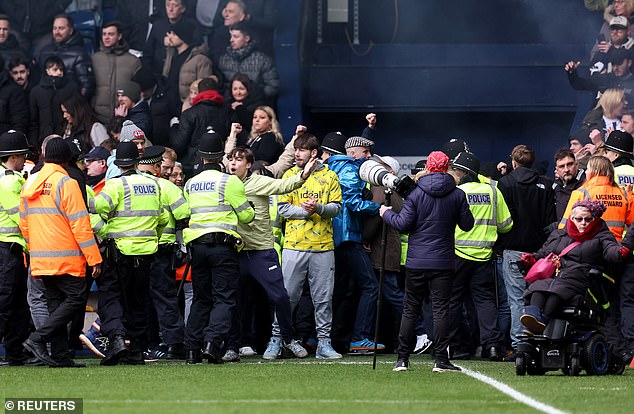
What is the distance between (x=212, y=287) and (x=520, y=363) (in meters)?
2.89

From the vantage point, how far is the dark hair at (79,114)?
1602cm

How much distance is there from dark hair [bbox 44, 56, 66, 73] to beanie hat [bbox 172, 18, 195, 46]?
4.50 ft

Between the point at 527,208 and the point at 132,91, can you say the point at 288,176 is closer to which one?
the point at 527,208

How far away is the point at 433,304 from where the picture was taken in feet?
36.3

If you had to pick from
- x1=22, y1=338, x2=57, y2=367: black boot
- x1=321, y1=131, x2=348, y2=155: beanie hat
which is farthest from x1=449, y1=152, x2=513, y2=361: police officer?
x1=22, y1=338, x2=57, y2=367: black boot

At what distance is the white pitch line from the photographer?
8508mm

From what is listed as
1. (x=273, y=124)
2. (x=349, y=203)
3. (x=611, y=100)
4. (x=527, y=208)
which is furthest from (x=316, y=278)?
(x=611, y=100)

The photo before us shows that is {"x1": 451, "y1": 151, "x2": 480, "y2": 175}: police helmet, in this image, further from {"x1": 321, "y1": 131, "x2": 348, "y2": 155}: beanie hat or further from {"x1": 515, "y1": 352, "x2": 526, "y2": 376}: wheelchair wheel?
{"x1": 515, "y1": 352, "x2": 526, "y2": 376}: wheelchair wheel

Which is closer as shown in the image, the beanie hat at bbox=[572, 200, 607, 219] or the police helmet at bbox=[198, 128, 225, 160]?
the beanie hat at bbox=[572, 200, 607, 219]

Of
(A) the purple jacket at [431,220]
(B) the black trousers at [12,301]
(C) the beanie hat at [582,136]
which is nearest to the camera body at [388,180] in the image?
(A) the purple jacket at [431,220]

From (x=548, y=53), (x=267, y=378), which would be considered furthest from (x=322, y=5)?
(x=267, y=378)

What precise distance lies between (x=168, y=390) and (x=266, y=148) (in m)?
5.72

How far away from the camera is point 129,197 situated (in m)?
12.1

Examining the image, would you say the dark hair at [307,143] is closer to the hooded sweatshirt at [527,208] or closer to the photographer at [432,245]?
the hooded sweatshirt at [527,208]
